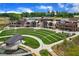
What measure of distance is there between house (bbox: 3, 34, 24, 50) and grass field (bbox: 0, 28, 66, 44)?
0.04 m

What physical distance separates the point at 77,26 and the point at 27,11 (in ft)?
1.33

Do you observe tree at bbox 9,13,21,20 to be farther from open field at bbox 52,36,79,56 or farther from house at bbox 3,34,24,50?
open field at bbox 52,36,79,56

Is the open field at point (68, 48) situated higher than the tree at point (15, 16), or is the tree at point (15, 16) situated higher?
the tree at point (15, 16)

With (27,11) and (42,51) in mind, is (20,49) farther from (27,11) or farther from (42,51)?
(27,11)

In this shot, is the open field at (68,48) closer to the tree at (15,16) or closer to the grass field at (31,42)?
the grass field at (31,42)

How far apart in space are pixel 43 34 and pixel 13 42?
0.78 ft

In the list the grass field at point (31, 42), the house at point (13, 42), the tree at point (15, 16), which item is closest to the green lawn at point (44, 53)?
the grass field at point (31, 42)

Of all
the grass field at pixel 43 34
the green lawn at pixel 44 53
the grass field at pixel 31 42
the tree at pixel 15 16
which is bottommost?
the green lawn at pixel 44 53

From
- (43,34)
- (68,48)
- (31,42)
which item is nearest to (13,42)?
(31,42)

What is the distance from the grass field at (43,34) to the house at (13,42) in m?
0.04

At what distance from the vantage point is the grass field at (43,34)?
1.41 m

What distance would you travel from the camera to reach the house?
4.58 ft

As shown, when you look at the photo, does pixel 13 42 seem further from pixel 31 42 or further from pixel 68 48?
pixel 68 48

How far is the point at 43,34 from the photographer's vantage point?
1.43 m
